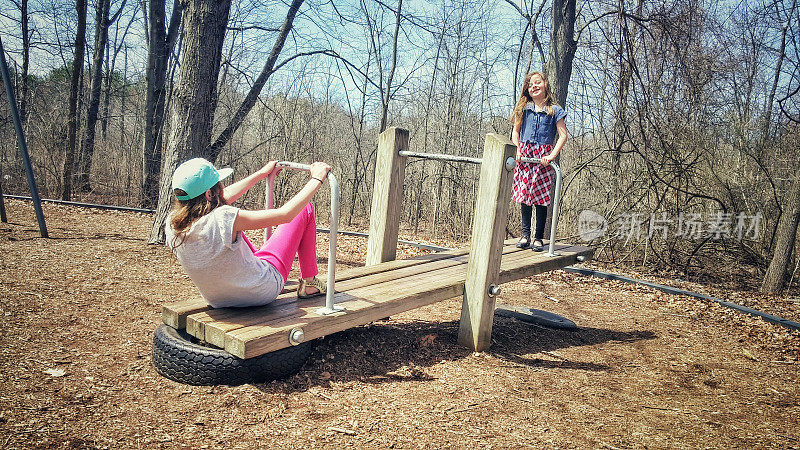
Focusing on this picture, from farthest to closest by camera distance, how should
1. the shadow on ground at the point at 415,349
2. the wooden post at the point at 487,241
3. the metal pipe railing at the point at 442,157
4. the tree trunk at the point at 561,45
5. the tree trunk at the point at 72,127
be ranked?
the tree trunk at the point at 72,127 → the tree trunk at the point at 561,45 → the metal pipe railing at the point at 442,157 → the wooden post at the point at 487,241 → the shadow on ground at the point at 415,349

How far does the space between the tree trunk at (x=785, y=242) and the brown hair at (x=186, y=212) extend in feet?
22.0

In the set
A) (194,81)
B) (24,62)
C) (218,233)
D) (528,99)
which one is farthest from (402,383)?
(24,62)

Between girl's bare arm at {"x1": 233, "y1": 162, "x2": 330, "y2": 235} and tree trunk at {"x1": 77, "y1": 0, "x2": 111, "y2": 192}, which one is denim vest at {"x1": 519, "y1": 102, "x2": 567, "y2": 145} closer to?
girl's bare arm at {"x1": 233, "y1": 162, "x2": 330, "y2": 235}

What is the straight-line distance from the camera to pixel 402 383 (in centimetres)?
320

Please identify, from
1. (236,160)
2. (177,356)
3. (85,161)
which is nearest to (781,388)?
(177,356)

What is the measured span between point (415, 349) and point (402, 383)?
23.0 inches

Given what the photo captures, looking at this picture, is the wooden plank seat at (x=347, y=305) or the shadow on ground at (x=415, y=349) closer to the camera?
the wooden plank seat at (x=347, y=305)

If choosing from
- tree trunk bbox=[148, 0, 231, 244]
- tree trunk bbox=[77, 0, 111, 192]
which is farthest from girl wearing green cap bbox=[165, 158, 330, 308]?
tree trunk bbox=[77, 0, 111, 192]

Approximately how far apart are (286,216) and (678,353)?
3250 mm

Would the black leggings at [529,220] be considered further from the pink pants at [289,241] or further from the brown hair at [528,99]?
the pink pants at [289,241]

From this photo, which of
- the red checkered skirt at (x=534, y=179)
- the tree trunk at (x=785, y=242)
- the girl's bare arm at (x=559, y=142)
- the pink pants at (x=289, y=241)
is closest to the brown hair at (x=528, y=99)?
the girl's bare arm at (x=559, y=142)

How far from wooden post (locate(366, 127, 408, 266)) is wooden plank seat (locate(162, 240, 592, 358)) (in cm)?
20

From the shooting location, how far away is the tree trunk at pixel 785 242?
6.52m

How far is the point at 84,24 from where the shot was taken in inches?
416
